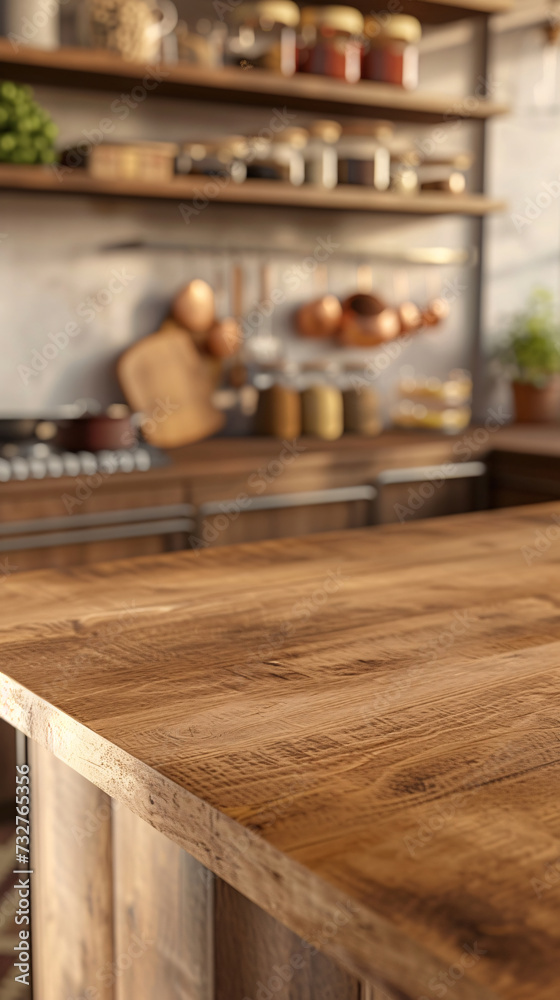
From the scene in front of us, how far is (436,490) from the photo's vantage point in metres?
3.54

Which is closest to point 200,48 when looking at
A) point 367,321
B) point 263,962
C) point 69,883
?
point 367,321

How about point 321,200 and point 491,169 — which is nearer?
point 321,200

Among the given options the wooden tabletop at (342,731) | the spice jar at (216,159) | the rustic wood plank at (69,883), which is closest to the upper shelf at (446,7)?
the spice jar at (216,159)

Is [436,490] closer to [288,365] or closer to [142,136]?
[288,365]

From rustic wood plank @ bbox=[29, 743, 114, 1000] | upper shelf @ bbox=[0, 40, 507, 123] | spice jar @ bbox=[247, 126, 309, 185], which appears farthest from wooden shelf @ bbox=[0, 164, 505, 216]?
rustic wood plank @ bbox=[29, 743, 114, 1000]

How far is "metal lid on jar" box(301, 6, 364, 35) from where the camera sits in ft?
11.3

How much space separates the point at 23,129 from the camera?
9.82 feet

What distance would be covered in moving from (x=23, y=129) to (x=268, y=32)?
40.4 inches

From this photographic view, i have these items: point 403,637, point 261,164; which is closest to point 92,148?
point 261,164

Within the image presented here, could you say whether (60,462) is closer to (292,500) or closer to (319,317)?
(292,500)

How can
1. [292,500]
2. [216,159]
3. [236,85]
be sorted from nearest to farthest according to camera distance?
[292,500], [236,85], [216,159]

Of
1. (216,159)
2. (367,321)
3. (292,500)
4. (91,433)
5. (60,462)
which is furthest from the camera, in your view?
(367,321)

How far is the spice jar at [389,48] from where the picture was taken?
11.8 feet

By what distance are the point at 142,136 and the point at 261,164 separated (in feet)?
1.44
